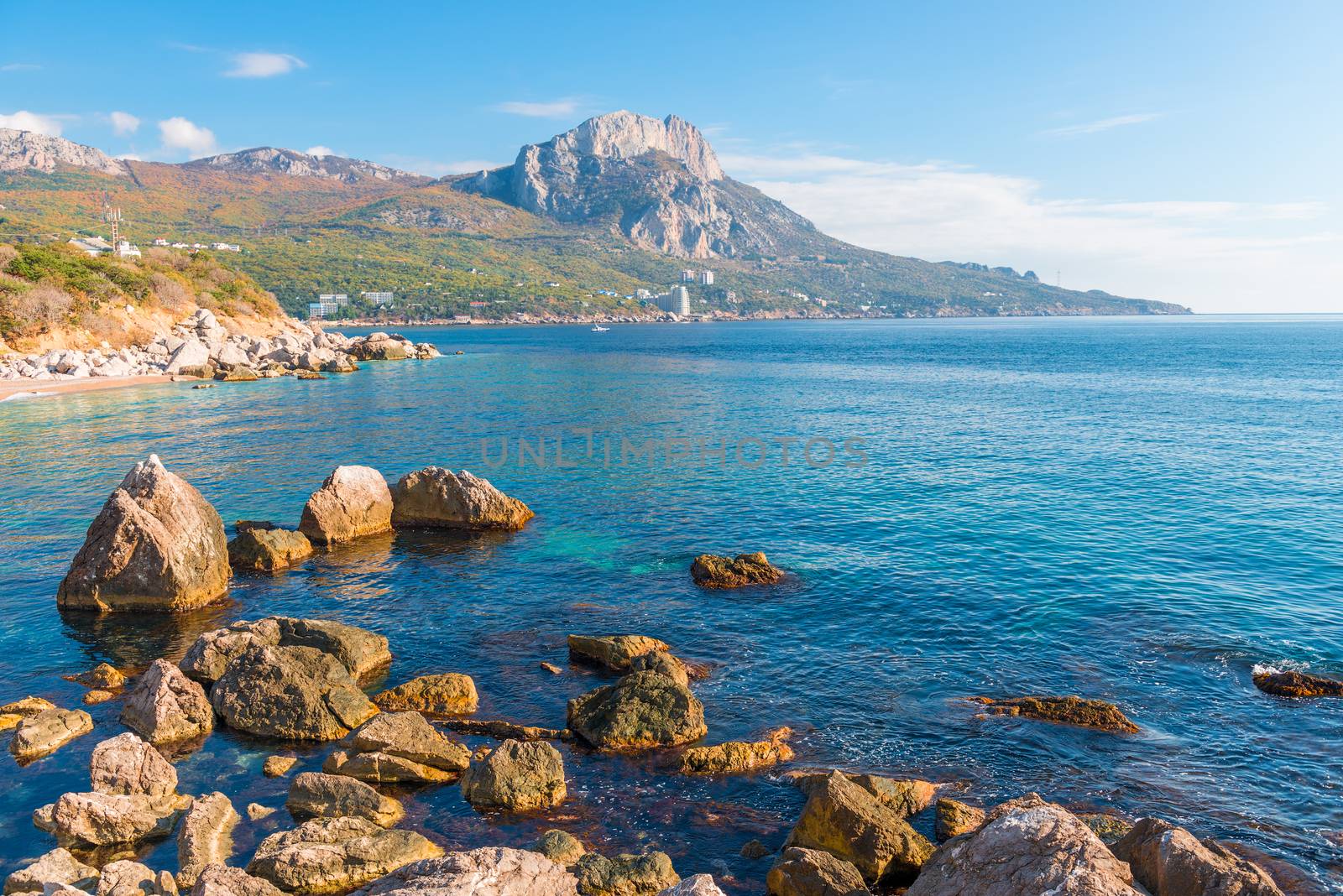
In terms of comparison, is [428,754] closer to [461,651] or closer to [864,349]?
[461,651]

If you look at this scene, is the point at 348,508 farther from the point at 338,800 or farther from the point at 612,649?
the point at 338,800

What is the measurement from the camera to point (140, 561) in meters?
24.6

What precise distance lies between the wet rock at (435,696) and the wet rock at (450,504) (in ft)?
48.0

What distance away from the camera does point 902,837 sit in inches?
514

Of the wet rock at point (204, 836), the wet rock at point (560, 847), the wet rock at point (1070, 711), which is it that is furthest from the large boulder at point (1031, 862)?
the wet rock at point (204, 836)

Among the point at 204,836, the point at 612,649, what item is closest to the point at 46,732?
the point at 204,836

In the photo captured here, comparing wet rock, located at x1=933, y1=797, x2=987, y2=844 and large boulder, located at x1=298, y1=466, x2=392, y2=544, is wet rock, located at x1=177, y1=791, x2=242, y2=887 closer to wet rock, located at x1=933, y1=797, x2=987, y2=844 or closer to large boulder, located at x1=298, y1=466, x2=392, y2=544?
wet rock, located at x1=933, y1=797, x2=987, y2=844

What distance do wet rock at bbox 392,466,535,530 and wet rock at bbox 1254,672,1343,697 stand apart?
2606cm

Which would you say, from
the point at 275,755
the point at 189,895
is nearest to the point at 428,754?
the point at 275,755

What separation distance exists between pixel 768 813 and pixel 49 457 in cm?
4967

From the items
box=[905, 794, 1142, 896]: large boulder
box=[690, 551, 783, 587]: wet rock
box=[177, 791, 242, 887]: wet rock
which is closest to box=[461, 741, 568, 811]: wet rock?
box=[177, 791, 242, 887]: wet rock

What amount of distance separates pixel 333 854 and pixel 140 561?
1700cm

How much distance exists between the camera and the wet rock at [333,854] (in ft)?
39.6

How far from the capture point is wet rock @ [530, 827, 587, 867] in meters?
12.6
